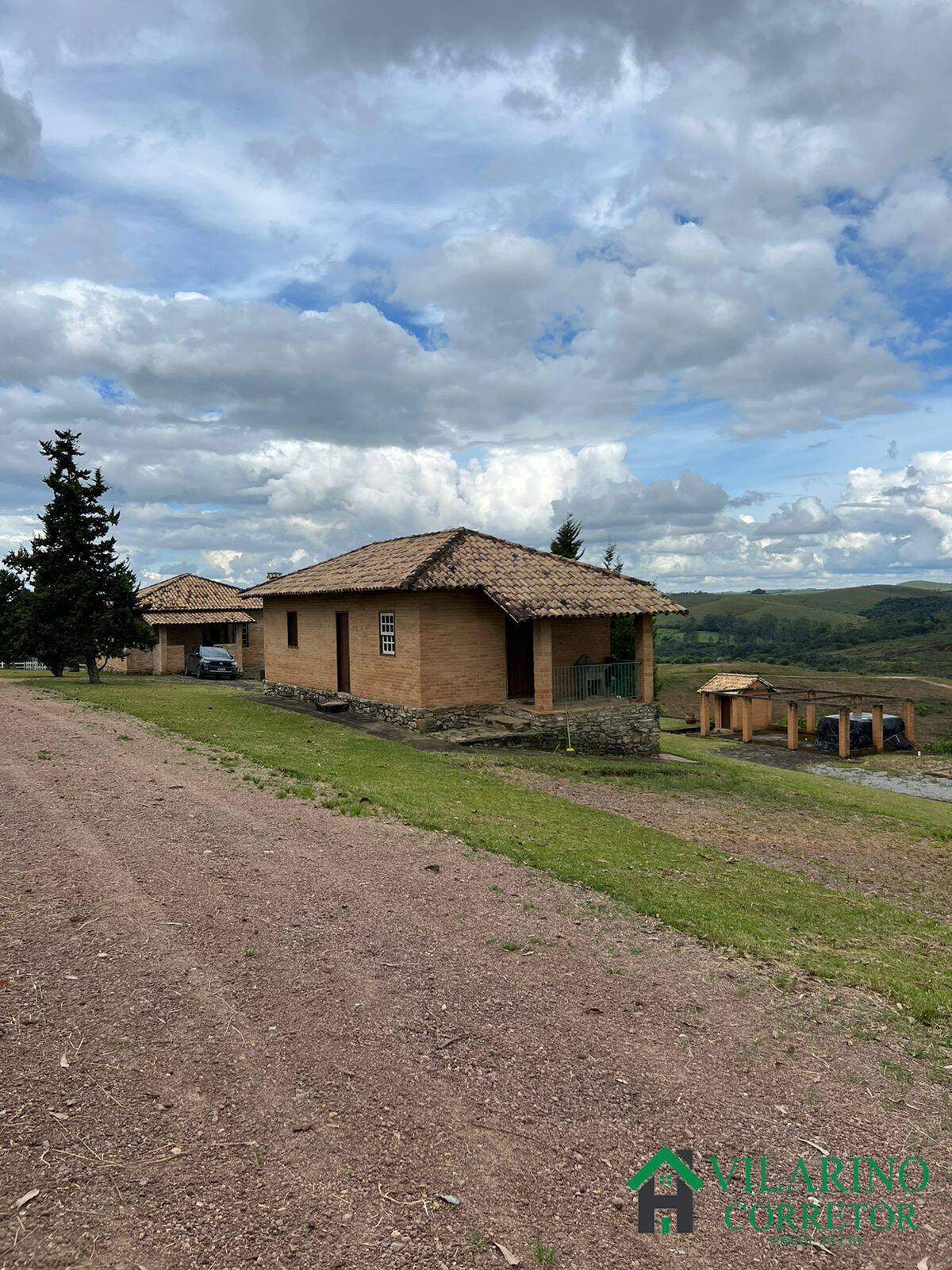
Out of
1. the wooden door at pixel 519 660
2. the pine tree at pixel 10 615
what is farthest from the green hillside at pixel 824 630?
the pine tree at pixel 10 615

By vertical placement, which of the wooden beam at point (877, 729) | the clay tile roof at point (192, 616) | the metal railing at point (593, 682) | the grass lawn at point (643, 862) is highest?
the clay tile roof at point (192, 616)

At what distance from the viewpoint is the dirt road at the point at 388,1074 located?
11.0 feet

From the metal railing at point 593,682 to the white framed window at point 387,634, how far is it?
14.7 feet

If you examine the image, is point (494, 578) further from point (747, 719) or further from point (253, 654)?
point (253, 654)

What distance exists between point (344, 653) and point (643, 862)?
15392mm

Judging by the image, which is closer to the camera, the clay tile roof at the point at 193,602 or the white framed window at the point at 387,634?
the white framed window at the point at 387,634

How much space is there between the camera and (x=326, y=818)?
10008 millimetres

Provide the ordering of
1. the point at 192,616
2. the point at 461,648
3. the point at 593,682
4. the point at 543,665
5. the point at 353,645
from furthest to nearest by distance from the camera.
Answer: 1. the point at 192,616
2. the point at 353,645
3. the point at 593,682
4. the point at 461,648
5. the point at 543,665

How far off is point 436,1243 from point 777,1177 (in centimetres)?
173

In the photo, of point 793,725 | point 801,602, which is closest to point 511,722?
point 793,725

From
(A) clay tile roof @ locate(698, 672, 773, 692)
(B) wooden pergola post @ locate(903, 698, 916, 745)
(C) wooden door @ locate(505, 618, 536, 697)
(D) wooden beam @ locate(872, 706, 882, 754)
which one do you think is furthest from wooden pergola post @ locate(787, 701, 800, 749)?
(C) wooden door @ locate(505, 618, 536, 697)

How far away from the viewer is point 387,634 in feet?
67.2

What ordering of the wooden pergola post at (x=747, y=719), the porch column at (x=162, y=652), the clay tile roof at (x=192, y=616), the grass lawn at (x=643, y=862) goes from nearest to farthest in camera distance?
the grass lawn at (x=643, y=862) → the wooden pergola post at (x=747, y=719) → the clay tile roof at (x=192, y=616) → the porch column at (x=162, y=652)

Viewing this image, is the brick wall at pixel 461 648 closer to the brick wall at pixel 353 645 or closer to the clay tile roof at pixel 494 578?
the brick wall at pixel 353 645
